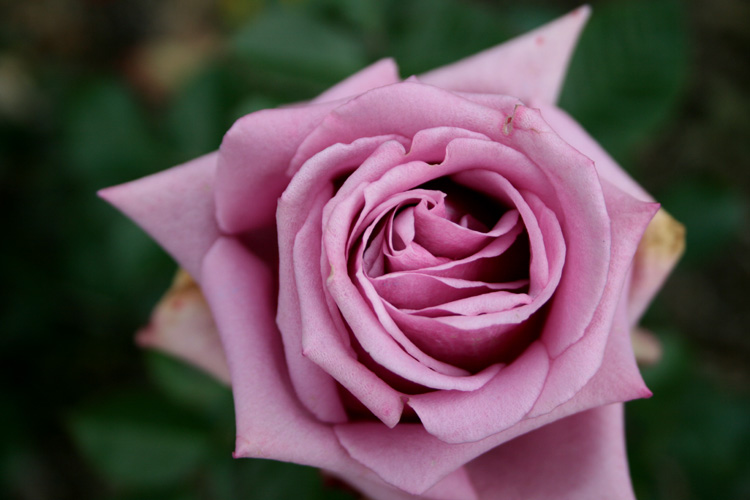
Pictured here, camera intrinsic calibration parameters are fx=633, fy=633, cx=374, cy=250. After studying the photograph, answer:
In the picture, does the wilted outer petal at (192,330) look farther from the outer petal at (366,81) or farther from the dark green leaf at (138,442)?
the dark green leaf at (138,442)

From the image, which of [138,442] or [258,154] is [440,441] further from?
[138,442]

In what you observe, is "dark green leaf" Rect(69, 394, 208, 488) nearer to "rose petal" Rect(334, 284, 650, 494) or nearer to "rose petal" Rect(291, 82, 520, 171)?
"rose petal" Rect(334, 284, 650, 494)

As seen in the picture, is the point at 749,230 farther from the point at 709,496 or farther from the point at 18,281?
the point at 18,281

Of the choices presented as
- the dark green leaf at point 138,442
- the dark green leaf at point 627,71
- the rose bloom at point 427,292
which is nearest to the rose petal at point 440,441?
the rose bloom at point 427,292

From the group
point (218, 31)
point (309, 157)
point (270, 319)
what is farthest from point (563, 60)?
point (218, 31)

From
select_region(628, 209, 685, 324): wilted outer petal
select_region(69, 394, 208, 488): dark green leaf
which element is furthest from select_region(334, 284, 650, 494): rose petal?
select_region(69, 394, 208, 488): dark green leaf
